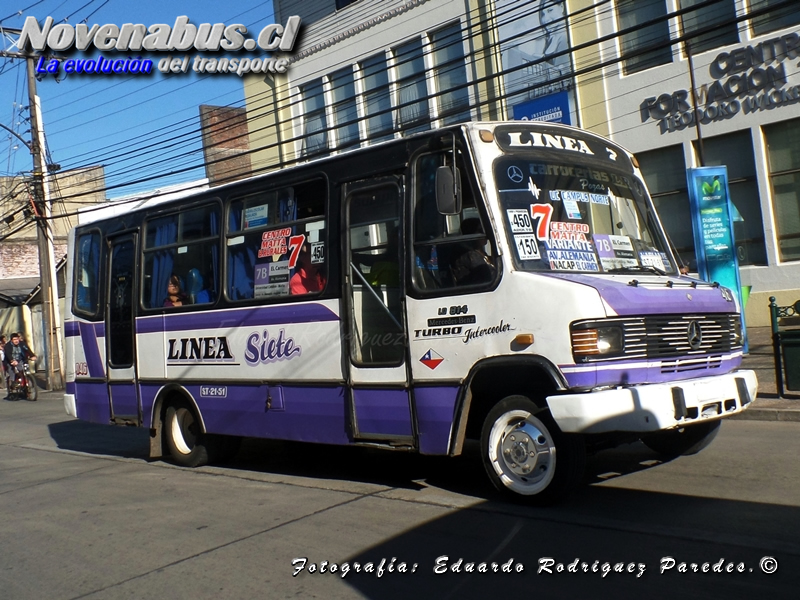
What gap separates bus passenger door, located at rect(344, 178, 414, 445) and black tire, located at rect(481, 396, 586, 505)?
807mm

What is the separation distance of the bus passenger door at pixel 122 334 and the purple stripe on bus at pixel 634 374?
6.10 meters

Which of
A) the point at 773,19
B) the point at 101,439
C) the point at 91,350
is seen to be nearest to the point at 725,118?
the point at 773,19

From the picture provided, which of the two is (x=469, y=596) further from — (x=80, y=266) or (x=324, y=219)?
(x=80, y=266)

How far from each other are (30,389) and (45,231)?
14.9 ft

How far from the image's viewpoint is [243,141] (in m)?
36.0

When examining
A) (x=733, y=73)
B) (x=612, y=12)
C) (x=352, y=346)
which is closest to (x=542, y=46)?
(x=612, y=12)

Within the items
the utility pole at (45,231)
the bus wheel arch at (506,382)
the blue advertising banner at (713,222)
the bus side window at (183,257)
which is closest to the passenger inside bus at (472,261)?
the bus wheel arch at (506,382)

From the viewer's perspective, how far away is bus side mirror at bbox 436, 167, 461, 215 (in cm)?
623

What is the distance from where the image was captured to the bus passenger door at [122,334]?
400 inches

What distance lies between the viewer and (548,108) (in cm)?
2048

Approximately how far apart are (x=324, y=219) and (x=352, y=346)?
123 cm

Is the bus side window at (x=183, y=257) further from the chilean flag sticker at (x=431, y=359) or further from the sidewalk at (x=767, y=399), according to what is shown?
the sidewalk at (x=767, y=399)

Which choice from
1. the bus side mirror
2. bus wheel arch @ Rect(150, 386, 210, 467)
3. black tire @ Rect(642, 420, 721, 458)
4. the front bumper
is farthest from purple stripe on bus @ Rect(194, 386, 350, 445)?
black tire @ Rect(642, 420, 721, 458)

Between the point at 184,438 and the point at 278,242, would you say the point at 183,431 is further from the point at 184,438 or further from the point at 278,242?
the point at 278,242
